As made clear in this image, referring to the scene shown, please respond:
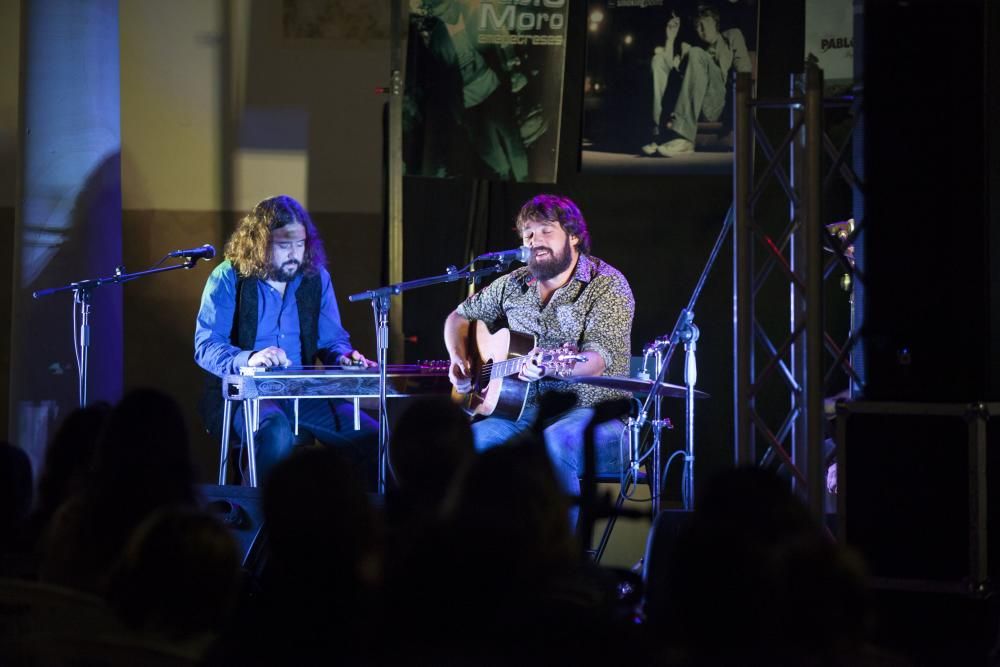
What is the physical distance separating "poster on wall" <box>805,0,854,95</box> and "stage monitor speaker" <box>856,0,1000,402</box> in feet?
8.88

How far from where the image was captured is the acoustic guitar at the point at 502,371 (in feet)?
17.2

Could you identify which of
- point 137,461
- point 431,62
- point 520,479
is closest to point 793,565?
point 520,479

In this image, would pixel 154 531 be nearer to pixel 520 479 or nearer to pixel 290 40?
pixel 520 479

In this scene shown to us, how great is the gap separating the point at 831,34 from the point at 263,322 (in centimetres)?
345

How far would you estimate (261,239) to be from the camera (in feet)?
19.4

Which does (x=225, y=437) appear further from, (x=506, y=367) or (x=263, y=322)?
(x=506, y=367)

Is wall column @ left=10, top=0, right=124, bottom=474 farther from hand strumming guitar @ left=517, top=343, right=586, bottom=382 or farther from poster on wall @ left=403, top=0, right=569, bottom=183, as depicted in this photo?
hand strumming guitar @ left=517, top=343, right=586, bottom=382

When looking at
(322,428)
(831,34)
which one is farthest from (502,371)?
(831,34)

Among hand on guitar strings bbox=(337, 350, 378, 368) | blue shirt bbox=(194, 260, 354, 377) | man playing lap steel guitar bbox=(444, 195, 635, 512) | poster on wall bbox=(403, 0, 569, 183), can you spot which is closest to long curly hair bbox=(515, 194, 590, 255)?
man playing lap steel guitar bbox=(444, 195, 635, 512)

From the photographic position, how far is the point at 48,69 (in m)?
6.44

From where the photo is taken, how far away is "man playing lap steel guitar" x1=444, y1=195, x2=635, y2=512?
5172mm

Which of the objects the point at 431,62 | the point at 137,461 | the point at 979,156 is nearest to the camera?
the point at 137,461

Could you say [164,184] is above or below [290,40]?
below

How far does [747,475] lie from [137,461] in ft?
4.55
